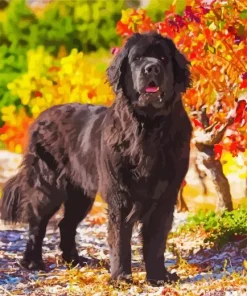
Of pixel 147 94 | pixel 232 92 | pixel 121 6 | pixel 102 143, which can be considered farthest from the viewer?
pixel 121 6

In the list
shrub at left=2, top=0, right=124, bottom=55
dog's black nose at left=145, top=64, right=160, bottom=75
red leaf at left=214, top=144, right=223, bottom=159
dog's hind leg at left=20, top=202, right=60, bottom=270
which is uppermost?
shrub at left=2, top=0, right=124, bottom=55

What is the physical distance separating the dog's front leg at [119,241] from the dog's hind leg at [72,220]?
0.27 metres

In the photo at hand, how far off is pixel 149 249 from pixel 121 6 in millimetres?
1013

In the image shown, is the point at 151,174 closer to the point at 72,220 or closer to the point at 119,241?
the point at 119,241

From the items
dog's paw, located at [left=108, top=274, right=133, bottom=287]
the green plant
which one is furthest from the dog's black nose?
the green plant

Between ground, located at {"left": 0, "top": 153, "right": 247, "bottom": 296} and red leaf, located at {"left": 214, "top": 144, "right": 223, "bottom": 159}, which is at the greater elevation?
red leaf, located at {"left": 214, "top": 144, "right": 223, "bottom": 159}

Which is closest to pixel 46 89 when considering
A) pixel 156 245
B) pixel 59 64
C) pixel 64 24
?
pixel 59 64

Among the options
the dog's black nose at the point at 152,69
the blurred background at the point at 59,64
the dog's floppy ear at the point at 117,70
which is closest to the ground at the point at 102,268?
the blurred background at the point at 59,64

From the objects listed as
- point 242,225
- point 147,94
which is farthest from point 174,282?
point 147,94

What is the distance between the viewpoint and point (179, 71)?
2.27 meters

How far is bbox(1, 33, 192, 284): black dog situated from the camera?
7.35ft

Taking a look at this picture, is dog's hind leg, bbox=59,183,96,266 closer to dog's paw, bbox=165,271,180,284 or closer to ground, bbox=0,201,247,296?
ground, bbox=0,201,247,296

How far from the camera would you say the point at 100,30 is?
9.52ft

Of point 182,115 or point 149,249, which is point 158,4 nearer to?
point 182,115
